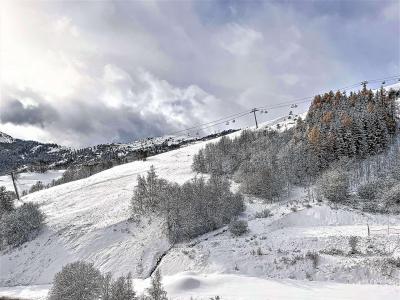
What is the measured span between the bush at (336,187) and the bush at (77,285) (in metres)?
36.9

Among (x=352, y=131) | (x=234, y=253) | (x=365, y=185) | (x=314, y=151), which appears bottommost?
(x=234, y=253)

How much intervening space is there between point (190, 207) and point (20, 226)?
88.9 ft

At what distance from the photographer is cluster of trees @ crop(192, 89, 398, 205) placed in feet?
212

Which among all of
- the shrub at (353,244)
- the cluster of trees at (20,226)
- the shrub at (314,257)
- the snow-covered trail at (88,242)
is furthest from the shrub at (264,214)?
the cluster of trees at (20,226)

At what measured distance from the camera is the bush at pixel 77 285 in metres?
29.9

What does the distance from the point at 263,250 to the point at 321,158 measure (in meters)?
37.5

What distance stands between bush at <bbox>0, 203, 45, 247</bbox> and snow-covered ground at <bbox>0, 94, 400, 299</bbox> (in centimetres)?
157

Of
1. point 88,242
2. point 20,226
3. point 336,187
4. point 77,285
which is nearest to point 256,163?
point 336,187

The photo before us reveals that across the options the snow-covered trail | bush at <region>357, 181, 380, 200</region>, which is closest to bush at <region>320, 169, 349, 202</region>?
bush at <region>357, 181, 380, 200</region>

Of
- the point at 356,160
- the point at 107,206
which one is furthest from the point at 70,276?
the point at 356,160

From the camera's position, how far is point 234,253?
39.5 meters

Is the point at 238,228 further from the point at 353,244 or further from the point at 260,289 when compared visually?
the point at 260,289

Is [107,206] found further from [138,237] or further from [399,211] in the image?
[399,211]

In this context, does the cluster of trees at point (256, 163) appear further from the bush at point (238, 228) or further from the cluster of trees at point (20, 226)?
the cluster of trees at point (20, 226)
